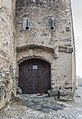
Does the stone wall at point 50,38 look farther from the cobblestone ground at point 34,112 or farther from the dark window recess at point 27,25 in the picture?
the cobblestone ground at point 34,112

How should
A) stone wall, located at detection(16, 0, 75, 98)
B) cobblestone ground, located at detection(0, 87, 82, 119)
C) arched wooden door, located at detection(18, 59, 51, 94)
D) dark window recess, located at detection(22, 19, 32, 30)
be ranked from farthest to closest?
arched wooden door, located at detection(18, 59, 51, 94), dark window recess, located at detection(22, 19, 32, 30), stone wall, located at detection(16, 0, 75, 98), cobblestone ground, located at detection(0, 87, 82, 119)

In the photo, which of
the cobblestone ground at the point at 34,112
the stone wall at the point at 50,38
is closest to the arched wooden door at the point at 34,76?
the stone wall at the point at 50,38

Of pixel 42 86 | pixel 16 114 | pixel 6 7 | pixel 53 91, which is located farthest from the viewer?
pixel 42 86

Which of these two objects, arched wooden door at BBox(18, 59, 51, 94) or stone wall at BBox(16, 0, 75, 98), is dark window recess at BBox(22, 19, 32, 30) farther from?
arched wooden door at BBox(18, 59, 51, 94)

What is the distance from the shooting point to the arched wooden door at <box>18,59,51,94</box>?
30.3ft

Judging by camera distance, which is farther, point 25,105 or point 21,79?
point 21,79

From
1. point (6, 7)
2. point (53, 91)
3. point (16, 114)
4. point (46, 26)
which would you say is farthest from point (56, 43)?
point (16, 114)

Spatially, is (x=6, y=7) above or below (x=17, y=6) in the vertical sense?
below

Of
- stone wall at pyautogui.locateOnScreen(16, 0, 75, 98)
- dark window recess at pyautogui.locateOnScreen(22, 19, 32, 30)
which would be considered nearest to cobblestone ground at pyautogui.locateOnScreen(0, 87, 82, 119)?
stone wall at pyautogui.locateOnScreen(16, 0, 75, 98)

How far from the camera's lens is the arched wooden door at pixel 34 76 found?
364 inches

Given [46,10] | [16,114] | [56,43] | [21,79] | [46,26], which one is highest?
[46,10]

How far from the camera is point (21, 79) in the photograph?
30.8 feet

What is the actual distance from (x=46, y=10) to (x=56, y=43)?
1.59 m

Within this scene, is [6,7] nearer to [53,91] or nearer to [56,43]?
[56,43]
